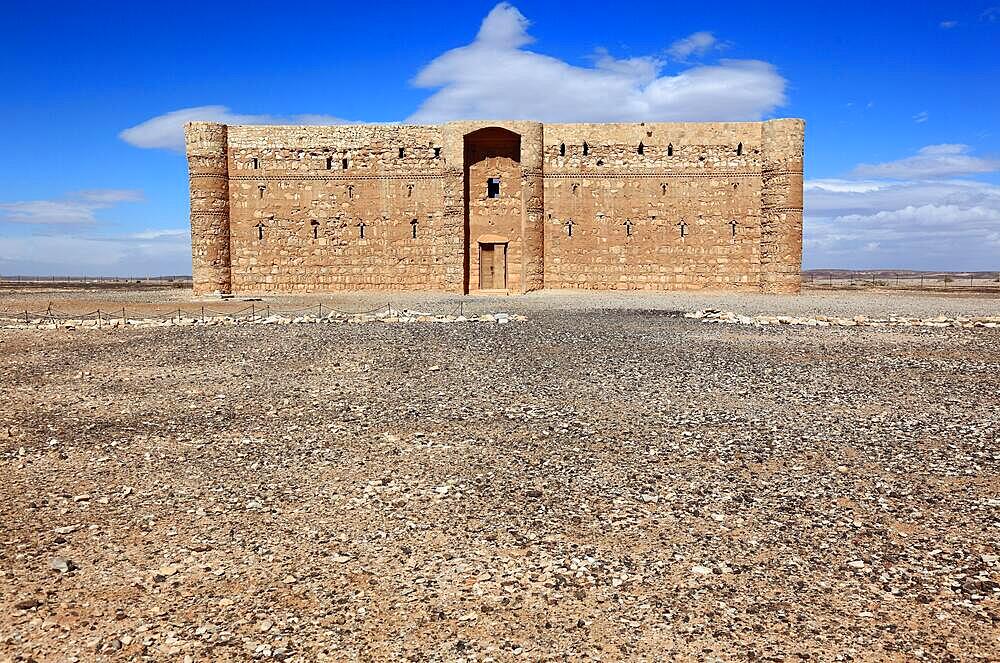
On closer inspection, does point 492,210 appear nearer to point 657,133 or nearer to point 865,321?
point 657,133

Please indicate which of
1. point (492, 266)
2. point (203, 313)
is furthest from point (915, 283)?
point (203, 313)

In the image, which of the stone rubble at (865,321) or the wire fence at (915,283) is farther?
the wire fence at (915,283)

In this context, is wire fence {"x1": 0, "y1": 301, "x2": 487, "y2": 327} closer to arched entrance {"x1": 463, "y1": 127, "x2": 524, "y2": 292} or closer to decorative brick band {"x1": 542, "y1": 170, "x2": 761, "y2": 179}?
arched entrance {"x1": 463, "y1": 127, "x2": 524, "y2": 292}

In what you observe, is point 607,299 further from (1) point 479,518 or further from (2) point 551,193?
(1) point 479,518

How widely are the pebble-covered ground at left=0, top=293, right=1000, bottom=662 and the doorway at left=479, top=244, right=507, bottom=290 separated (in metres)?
20.2

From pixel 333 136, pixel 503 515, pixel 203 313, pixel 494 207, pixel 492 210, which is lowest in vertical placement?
pixel 503 515

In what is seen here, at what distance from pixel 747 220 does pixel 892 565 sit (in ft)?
91.7

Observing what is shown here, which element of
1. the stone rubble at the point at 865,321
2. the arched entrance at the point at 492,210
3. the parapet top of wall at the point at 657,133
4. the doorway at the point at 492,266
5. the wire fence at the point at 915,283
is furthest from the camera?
the wire fence at the point at 915,283

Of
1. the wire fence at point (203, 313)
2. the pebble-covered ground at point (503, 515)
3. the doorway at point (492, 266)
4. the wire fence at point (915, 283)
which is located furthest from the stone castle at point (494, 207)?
the pebble-covered ground at point (503, 515)

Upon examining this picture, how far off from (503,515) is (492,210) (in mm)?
26522

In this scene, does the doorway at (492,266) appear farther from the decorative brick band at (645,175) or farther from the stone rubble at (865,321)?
the stone rubble at (865,321)

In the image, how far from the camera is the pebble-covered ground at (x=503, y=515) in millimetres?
3543

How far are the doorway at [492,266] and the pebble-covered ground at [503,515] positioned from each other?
66.1ft

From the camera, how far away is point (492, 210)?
101ft
